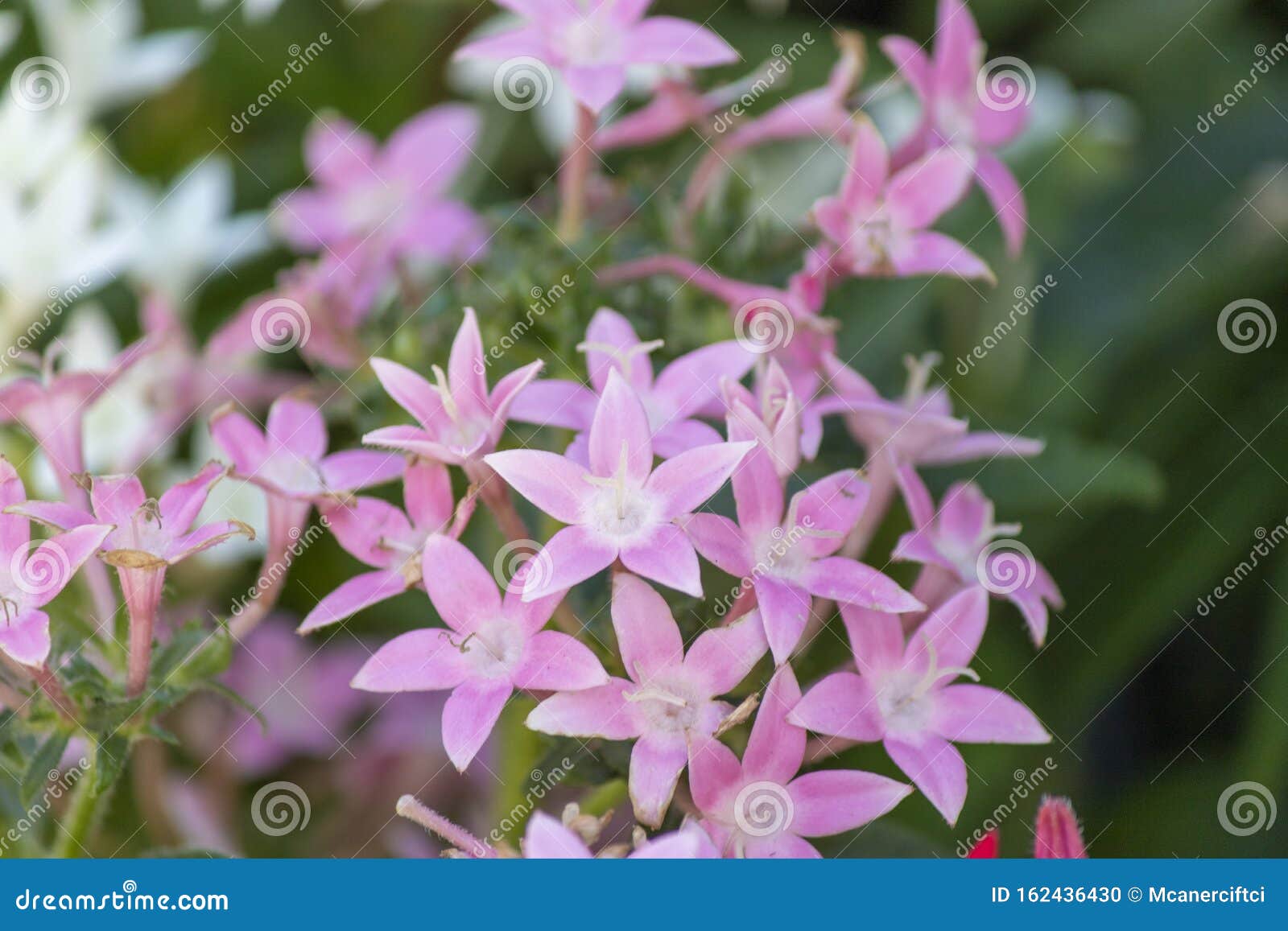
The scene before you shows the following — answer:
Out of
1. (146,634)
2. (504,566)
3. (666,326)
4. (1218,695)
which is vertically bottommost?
(146,634)

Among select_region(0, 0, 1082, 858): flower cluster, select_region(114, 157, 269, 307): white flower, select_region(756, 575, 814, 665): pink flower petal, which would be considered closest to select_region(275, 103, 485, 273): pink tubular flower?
select_region(114, 157, 269, 307): white flower

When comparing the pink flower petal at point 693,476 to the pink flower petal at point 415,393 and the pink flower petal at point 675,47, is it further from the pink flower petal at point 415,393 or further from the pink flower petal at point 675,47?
the pink flower petal at point 675,47

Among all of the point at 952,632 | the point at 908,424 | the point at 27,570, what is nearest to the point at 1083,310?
the point at 908,424

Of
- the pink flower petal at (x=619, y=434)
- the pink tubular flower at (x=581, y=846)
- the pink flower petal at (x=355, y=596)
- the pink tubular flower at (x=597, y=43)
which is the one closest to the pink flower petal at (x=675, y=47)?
the pink tubular flower at (x=597, y=43)

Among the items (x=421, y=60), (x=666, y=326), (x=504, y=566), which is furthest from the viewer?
(x=421, y=60)

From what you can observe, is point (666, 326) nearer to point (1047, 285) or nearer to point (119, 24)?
point (1047, 285)

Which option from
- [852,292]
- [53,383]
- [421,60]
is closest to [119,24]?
[421,60]
